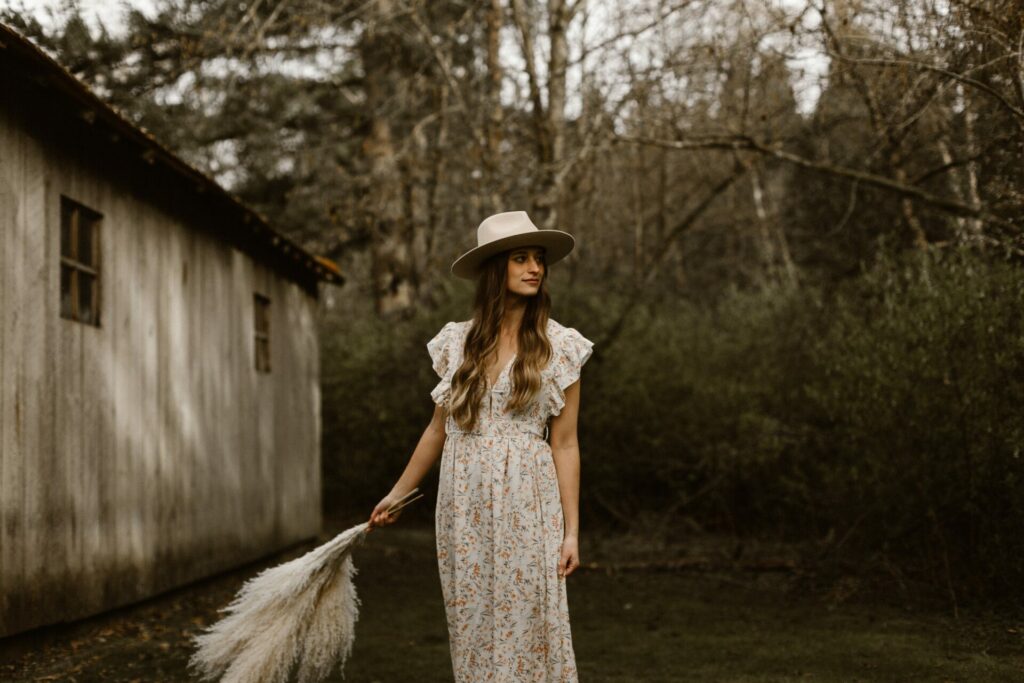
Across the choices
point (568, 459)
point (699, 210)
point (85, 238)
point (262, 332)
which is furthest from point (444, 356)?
point (699, 210)

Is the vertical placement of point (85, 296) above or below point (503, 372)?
above

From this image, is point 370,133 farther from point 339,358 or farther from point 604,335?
point 604,335

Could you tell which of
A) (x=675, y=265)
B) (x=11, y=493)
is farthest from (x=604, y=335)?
(x=675, y=265)

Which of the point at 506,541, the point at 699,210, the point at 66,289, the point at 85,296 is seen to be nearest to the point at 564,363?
the point at 506,541

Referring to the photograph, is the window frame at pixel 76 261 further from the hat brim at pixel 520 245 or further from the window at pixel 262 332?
the window at pixel 262 332

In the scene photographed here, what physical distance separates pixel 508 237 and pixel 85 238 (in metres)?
4.40

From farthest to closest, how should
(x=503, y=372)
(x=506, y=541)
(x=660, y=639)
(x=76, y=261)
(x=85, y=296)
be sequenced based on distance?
(x=660, y=639) → (x=85, y=296) → (x=76, y=261) → (x=503, y=372) → (x=506, y=541)

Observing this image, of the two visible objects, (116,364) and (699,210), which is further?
(699,210)

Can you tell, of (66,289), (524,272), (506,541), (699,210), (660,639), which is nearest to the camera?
(506,541)

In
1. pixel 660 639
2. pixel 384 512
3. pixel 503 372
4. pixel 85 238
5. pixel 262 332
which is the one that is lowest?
pixel 660 639

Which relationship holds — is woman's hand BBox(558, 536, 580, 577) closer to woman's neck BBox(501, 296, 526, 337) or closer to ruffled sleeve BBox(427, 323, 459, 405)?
ruffled sleeve BBox(427, 323, 459, 405)

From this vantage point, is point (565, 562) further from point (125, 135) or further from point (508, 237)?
point (125, 135)

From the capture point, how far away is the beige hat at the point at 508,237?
3.99 metres

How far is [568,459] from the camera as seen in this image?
3.88 meters
